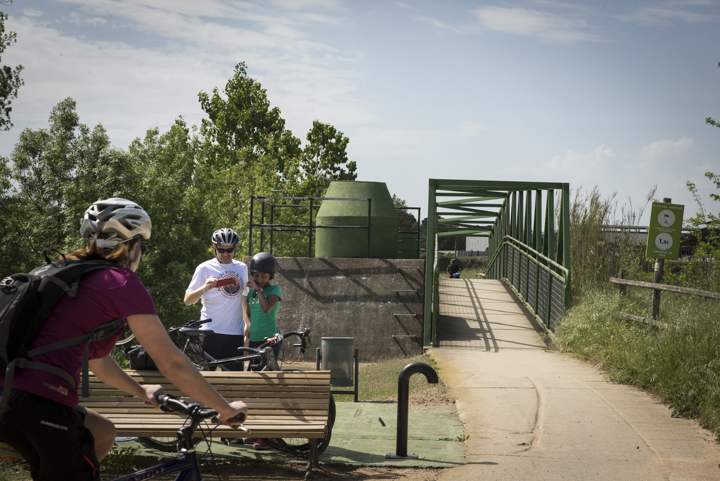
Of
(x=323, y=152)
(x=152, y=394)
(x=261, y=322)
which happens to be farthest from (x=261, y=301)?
(x=323, y=152)

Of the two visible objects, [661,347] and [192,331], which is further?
[661,347]

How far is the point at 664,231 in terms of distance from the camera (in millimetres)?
9656

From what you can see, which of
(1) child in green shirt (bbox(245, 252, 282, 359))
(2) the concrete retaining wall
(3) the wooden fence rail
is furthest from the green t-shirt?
(2) the concrete retaining wall

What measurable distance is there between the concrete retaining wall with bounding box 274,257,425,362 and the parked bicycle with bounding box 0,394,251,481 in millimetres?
10416

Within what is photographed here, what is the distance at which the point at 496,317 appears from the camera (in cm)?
1402

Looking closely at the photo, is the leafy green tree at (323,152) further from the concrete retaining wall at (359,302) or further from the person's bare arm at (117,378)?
the person's bare arm at (117,378)


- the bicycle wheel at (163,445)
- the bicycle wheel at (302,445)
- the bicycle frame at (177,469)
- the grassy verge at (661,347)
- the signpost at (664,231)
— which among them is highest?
the signpost at (664,231)

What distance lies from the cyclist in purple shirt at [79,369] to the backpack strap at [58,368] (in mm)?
17

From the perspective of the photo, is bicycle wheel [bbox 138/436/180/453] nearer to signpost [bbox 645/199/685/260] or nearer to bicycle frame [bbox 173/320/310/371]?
bicycle frame [bbox 173/320/310/371]

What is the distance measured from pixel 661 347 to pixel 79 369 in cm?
700

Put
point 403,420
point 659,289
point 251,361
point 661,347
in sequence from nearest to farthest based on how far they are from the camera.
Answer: point 403,420, point 251,361, point 661,347, point 659,289

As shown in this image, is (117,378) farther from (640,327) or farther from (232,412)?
(640,327)

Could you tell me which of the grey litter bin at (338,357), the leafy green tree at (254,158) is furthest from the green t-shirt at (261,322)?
the leafy green tree at (254,158)

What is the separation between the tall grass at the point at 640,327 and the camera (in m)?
6.80
